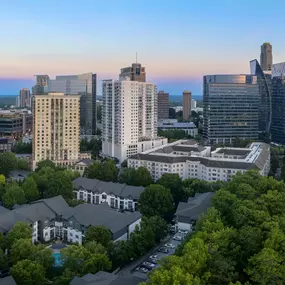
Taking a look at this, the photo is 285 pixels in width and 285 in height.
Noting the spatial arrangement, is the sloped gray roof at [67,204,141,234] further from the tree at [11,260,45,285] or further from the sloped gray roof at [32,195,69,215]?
the tree at [11,260,45,285]

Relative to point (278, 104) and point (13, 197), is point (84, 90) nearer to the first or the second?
point (278, 104)

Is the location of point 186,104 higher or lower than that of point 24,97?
lower

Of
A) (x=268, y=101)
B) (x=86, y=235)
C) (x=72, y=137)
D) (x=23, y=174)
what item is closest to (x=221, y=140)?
(x=268, y=101)

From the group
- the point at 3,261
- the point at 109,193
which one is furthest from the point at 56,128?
the point at 3,261

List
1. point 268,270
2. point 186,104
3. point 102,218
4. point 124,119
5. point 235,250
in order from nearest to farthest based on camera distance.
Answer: point 268,270 → point 235,250 → point 102,218 → point 124,119 → point 186,104

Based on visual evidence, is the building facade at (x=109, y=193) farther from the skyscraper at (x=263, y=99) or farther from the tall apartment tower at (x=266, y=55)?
the tall apartment tower at (x=266, y=55)

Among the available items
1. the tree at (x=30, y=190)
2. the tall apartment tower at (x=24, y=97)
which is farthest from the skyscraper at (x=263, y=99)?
the tall apartment tower at (x=24, y=97)
